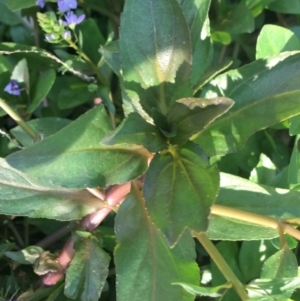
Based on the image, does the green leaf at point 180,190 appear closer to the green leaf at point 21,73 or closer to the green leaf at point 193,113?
the green leaf at point 193,113

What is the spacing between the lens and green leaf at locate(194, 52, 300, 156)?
470mm

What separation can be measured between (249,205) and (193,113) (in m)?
0.18

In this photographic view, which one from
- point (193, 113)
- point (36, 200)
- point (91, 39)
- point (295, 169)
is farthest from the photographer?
point (91, 39)

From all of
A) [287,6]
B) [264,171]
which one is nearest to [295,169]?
[264,171]

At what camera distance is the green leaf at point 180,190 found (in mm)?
412

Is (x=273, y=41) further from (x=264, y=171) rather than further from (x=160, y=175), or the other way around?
(x=160, y=175)

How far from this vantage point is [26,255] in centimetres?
63

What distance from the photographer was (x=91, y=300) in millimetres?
560

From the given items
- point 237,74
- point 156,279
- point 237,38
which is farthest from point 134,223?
point 237,38

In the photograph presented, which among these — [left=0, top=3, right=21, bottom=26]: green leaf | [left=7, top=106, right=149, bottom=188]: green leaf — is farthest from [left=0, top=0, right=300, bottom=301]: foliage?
[left=0, top=3, right=21, bottom=26]: green leaf

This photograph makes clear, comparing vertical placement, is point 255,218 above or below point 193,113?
below

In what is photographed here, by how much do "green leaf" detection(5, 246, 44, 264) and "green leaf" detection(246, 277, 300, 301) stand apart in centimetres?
29

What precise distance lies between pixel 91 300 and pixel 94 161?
20 cm

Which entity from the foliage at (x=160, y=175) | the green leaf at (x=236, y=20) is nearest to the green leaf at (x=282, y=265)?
the foliage at (x=160, y=175)
